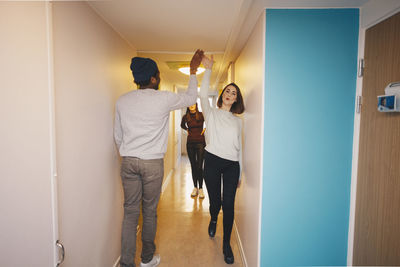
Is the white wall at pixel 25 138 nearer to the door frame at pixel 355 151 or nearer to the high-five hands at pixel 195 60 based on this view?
the high-five hands at pixel 195 60

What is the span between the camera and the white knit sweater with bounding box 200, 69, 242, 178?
1883mm

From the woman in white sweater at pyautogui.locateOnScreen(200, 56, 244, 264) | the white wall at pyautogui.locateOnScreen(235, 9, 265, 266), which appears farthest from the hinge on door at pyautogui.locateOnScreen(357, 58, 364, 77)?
the woman in white sweater at pyautogui.locateOnScreen(200, 56, 244, 264)

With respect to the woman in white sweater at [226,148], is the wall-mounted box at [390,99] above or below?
above

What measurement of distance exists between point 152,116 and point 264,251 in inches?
50.1

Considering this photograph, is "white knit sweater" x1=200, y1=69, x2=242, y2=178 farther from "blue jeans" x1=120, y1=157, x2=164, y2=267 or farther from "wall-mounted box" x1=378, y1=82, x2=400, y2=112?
"wall-mounted box" x1=378, y1=82, x2=400, y2=112

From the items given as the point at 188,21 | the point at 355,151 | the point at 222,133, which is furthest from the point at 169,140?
the point at 355,151

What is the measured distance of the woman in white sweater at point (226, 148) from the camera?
189 centimetres

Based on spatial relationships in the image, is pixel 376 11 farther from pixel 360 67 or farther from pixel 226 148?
pixel 226 148

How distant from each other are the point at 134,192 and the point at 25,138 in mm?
897

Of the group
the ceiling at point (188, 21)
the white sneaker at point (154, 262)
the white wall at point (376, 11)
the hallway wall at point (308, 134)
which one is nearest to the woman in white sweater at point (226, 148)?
the ceiling at point (188, 21)

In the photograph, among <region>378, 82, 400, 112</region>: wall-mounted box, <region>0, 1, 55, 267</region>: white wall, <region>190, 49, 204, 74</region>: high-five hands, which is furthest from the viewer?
<region>190, 49, 204, 74</region>: high-five hands

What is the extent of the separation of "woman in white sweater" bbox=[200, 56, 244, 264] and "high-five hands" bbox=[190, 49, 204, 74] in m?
0.13

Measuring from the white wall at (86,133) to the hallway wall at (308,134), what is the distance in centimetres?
121

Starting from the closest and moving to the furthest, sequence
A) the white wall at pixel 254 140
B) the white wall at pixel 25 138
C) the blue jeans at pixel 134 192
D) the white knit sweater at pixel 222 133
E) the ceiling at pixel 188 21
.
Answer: the white wall at pixel 25 138, the ceiling at pixel 188 21, the white wall at pixel 254 140, the blue jeans at pixel 134 192, the white knit sweater at pixel 222 133
